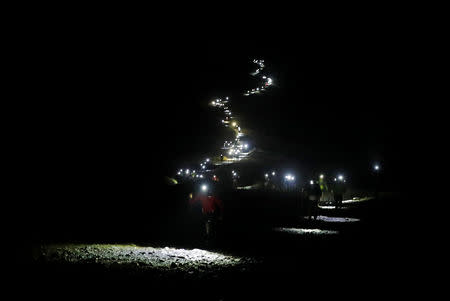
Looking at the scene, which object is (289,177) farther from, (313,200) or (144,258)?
(144,258)

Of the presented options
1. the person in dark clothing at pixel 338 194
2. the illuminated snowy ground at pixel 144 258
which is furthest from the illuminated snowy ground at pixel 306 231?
the person in dark clothing at pixel 338 194

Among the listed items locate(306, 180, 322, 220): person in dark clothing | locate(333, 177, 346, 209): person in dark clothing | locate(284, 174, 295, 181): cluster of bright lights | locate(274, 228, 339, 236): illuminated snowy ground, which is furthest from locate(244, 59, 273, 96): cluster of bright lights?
locate(274, 228, 339, 236): illuminated snowy ground

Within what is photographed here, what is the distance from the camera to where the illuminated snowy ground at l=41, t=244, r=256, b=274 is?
35.5ft

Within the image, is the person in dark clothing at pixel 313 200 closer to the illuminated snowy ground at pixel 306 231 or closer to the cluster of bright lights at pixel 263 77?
the illuminated snowy ground at pixel 306 231

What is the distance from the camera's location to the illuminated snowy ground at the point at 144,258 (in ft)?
35.5

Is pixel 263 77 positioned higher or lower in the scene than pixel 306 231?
higher

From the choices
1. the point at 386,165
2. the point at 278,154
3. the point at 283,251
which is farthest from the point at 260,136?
the point at 283,251

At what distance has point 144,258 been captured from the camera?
12.1m

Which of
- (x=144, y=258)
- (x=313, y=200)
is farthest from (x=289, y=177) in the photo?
(x=144, y=258)

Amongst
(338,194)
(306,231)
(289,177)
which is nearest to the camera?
(306,231)

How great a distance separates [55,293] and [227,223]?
13.3 metres

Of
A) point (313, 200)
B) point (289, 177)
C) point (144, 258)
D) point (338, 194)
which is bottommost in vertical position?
point (144, 258)

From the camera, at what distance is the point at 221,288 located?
28.3 ft

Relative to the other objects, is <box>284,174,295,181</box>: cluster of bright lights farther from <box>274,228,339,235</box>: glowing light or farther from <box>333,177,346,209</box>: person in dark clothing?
<box>274,228,339,235</box>: glowing light
